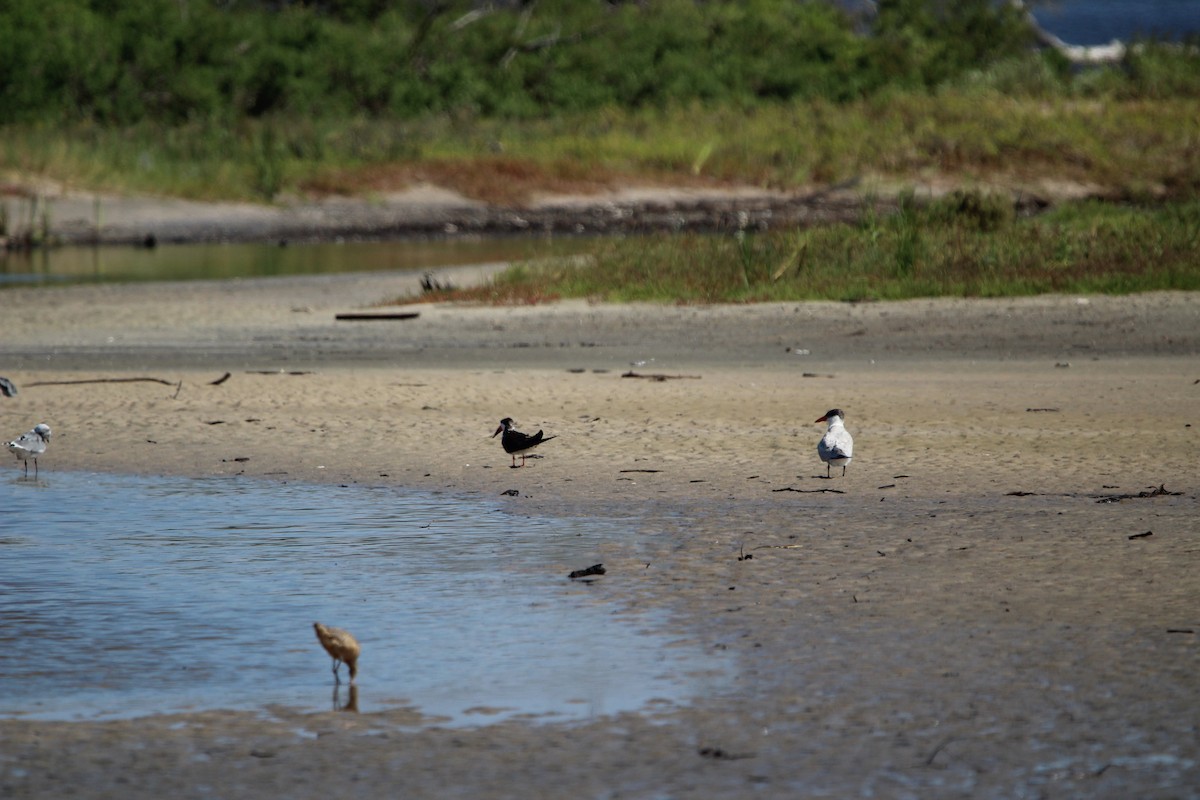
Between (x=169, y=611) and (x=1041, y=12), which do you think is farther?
(x=1041, y=12)

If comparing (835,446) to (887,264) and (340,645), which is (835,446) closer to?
(340,645)

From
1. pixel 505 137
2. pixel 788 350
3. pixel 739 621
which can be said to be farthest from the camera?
pixel 505 137

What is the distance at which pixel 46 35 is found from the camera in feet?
145

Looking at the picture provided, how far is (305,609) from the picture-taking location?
7266 millimetres

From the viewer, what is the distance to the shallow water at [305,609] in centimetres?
611

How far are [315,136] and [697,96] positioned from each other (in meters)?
13.5

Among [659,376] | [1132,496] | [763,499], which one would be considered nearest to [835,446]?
[763,499]

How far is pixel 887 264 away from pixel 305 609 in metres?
13.7

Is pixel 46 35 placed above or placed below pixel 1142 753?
above

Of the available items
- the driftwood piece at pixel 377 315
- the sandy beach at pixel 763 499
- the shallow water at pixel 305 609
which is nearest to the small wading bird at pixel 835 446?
the sandy beach at pixel 763 499

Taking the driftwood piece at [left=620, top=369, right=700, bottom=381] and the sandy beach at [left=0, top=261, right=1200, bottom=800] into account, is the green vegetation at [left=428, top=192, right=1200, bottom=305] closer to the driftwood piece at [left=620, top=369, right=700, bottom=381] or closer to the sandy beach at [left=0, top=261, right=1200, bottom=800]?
the sandy beach at [left=0, top=261, right=1200, bottom=800]

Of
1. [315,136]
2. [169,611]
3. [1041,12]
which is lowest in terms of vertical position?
[169,611]

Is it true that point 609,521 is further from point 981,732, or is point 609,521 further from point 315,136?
point 315,136

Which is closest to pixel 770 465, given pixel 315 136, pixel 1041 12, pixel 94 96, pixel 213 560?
pixel 213 560
